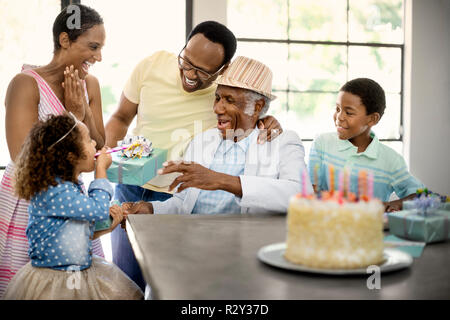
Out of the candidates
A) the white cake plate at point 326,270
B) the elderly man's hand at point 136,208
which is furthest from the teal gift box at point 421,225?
the elderly man's hand at point 136,208

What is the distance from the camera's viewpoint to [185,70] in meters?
2.46

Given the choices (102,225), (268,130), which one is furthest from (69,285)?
(268,130)

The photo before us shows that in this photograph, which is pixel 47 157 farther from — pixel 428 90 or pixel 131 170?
pixel 428 90

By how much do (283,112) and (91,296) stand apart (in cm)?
377

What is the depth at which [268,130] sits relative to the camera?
7.47 ft

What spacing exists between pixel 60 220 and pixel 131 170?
379 millimetres

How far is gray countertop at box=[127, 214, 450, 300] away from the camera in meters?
1.05

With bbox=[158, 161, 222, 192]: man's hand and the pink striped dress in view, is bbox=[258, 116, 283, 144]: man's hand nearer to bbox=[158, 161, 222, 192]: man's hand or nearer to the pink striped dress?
bbox=[158, 161, 222, 192]: man's hand

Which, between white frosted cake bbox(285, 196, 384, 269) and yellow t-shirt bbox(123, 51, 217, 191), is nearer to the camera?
white frosted cake bbox(285, 196, 384, 269)

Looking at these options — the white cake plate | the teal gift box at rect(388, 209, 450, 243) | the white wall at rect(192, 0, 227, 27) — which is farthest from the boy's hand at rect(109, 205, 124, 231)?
the white wall at rect(192, 0, 227, 27)

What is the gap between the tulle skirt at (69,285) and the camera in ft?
5.82

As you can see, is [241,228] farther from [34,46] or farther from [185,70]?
[34,46]

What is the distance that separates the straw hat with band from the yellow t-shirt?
Result: 316 millimetres
